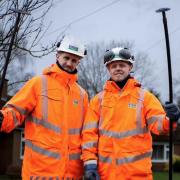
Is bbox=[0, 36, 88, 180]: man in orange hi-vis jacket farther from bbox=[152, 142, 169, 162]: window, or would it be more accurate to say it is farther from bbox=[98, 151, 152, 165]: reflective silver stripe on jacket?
bbox=[152, 142, 169, 162]: window

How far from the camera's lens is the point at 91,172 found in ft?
17.9

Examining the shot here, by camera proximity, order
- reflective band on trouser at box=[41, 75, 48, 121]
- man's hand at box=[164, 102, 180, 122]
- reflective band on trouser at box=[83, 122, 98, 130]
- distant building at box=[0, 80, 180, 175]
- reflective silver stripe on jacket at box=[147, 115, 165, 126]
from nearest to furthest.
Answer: man's hand at box=[164, 102, 180, 122] → reflective silver stripe on jacket at box=[147, 115, 165, 126] → reflective band on trouser at box=[41, 75, 48, 121] → reflective band on trouser at box=[83, 122, 98, 130] → distant building at box=[0, 80, 180, 175]

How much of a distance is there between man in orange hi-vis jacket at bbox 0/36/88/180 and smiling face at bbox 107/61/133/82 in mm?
380

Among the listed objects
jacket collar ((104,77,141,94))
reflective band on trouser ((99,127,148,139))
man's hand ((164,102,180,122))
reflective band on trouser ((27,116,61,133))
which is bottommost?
reflective band on trouser ((99,127,148,139))

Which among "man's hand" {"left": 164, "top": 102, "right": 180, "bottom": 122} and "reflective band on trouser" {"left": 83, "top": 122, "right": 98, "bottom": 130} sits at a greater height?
"man's hand" {"left": 164, "top": 102, "right": 180, "bottom": 122}

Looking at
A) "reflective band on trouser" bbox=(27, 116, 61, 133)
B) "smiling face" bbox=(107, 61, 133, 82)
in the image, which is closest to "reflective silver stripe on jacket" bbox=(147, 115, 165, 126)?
"smiling face" bbox=(107, 61, 133, 82)

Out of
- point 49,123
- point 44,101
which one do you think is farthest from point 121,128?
point 44,101

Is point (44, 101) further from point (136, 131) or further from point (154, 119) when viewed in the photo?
point (154, 119)

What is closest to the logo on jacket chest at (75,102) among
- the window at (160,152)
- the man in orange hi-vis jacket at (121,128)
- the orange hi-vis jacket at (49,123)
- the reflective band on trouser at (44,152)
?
the orange hi-vis jacket at (49,123)

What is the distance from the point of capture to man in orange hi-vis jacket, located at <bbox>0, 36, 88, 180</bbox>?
17.8ft

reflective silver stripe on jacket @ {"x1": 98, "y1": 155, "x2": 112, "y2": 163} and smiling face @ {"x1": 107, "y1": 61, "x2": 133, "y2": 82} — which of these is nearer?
reflective silver stripe on jacket @ {"x1": 98, "y1": 155, "x2": 112, "y2": 163}

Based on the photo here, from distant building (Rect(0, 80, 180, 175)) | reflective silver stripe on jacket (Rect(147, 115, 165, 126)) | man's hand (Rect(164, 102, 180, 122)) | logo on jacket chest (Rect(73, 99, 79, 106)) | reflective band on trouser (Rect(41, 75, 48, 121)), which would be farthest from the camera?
distant building (Rect(0, 80, 180, 175))

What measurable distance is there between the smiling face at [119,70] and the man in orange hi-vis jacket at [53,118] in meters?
0.38

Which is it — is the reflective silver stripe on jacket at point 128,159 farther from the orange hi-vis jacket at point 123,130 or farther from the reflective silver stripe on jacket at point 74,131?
the reflective silver stripe on jacket at point 74,131
